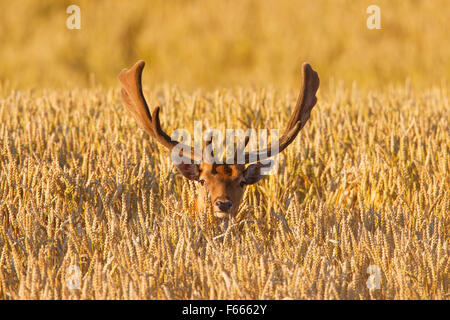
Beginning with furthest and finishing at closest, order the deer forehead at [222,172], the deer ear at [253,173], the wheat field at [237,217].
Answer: the deer ear at [253,173] < the deer forehead at [222,172] < the wheat field at [237,217]

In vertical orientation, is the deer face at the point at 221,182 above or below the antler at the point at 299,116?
below

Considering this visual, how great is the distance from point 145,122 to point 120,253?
1.51m

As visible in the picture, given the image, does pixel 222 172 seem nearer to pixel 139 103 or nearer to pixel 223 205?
pixel 223 205

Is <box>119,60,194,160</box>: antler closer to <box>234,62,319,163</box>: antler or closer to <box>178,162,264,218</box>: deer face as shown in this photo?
<box>178,162,264,218</box>: deer face

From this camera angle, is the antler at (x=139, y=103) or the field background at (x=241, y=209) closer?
the field background at (x=241, y=209)

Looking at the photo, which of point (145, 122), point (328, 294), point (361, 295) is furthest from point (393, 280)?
point (145, 122)

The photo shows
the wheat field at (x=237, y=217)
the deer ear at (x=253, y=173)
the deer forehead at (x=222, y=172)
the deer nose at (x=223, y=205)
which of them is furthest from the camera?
the deer ear at (x=253, y=173)

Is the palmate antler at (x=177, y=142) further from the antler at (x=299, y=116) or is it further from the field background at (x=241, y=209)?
the field background at (x=241, y=209)

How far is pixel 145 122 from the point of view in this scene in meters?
5.47

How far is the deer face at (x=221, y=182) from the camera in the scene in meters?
5.05

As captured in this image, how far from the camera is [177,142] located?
17.6 ft

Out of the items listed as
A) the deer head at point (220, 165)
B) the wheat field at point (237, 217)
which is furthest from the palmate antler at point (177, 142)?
the wheat field at point (237, 217)
